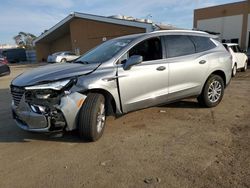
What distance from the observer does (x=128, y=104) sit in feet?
14.5

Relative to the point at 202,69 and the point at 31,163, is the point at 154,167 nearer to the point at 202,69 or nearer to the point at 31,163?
the point at 31,163

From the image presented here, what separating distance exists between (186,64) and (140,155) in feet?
7.89

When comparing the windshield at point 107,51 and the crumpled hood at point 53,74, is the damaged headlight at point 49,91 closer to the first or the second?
the crumpled hood at point 53,74

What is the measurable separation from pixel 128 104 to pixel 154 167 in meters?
1.46

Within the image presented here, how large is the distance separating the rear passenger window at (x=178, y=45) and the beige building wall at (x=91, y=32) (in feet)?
60.3

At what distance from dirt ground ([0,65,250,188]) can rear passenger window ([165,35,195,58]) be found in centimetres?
136

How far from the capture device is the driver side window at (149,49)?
183 inches

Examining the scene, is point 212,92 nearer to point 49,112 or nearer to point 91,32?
point 49,112

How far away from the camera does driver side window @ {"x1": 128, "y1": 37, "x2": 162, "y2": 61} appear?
4.65 meters

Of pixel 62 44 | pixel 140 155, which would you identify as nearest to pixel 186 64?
pixel 140 155

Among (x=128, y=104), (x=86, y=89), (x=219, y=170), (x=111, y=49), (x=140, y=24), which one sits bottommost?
(x=219, y=170)

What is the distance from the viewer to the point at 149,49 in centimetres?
485

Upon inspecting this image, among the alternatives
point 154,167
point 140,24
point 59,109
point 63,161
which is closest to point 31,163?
point 63,161

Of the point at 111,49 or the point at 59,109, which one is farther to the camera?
the point at 111,49
